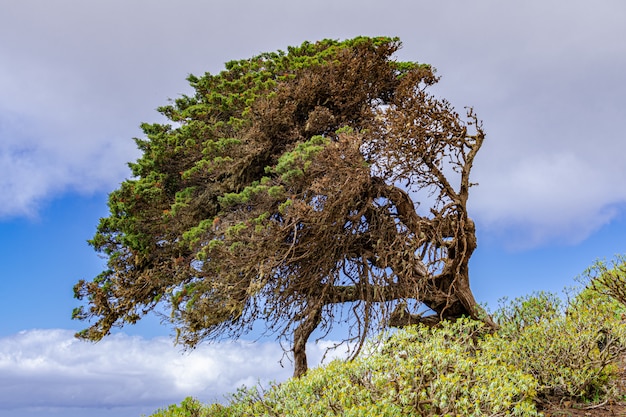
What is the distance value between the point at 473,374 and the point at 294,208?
13.4 ft

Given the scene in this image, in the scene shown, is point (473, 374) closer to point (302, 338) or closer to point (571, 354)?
point (571, 354)

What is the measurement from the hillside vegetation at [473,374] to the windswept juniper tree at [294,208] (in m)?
1.96

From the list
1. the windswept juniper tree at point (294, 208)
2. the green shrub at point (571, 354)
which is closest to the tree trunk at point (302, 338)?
the windswept juniper tree at point (294, 208)

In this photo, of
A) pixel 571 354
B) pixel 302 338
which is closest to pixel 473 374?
pixel 571 354

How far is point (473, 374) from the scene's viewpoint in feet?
20.9

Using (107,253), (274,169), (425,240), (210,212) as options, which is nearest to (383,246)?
(425,240)

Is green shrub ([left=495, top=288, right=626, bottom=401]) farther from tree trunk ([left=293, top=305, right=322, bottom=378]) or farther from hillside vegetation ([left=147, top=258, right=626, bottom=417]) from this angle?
tree trunk ([left=293, top=305, right=322, bottom=378])

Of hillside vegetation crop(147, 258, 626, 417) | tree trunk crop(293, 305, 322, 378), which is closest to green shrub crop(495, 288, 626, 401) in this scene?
hillside vegetation crop(147, 258, 626, 417)

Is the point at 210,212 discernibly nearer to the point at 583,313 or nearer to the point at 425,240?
the point at 425,240

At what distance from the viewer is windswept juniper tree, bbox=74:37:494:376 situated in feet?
31.4

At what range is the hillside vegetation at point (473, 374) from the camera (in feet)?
19.9

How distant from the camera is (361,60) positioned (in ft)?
37.6

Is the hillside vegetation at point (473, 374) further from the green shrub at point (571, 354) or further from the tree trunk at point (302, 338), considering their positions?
the tree trunk at point (302, 338)

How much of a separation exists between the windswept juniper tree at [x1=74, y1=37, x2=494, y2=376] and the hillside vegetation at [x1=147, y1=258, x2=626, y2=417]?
6.44 ft
